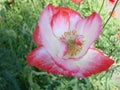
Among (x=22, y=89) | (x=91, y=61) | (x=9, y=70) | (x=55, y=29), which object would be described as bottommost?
(x=22, y=89)

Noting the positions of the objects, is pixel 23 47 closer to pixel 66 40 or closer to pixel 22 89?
pixel 22 89

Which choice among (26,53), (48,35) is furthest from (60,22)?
(26,53)

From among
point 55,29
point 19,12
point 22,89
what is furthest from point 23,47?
point 55,29

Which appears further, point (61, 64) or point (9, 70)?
point (9, 70)

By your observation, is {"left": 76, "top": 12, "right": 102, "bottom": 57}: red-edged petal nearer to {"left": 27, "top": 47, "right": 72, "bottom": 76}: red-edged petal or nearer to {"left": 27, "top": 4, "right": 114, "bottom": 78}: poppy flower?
{"left": 27, "top": 4, "right": 114, "bottom": 78}: poppy flower

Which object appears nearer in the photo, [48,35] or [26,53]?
[48,35]

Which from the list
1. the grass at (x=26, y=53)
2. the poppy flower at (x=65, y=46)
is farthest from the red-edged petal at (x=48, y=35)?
the grass at (x=26, y=53)

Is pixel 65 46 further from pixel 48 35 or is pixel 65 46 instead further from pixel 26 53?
pixel 26 53

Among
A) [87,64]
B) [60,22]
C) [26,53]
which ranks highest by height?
[60,22]
